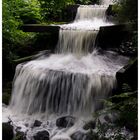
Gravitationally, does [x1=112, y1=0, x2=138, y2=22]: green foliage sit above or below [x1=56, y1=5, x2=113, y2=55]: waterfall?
above

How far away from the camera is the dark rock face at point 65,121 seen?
7.55 metres

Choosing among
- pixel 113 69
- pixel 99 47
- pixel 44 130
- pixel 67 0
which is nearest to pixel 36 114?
pixel 44 130

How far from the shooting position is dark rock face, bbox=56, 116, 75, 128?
7547 mm

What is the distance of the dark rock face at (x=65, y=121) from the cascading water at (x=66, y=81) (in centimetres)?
14

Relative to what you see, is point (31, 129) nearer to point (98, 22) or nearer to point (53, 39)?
point (53, 39)

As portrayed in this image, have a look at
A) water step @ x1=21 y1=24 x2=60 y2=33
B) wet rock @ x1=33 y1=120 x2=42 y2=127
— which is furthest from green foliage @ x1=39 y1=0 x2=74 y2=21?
wet rock @ x1=33 y1=120 x2=42 y2=127

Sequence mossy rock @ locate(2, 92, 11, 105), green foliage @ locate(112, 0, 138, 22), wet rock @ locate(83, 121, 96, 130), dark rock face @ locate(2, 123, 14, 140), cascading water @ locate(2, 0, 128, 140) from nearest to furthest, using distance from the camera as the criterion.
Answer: dark rock face @ locate(2, 123, 14, 140) → wet rock @ locate(83, 121, 96, 130) → green foliage @ locate(112, 0, 138, 22) → cascading water @ locate(2, 0, 128, 140) → mossy rock @ locate(2, 92, 11, 105)

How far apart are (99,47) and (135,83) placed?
277 centimetres

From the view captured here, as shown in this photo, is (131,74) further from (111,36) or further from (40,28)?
(40,28)

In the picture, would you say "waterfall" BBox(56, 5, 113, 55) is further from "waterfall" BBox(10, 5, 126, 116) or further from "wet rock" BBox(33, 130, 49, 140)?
"wet rock" BBox(33, 130, 49, 140)

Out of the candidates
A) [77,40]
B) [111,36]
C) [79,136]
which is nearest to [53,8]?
[77,40]

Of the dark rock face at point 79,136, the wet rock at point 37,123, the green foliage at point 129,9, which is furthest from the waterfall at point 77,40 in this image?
the dark rock face at point 79,136

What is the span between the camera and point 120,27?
9.95 meters

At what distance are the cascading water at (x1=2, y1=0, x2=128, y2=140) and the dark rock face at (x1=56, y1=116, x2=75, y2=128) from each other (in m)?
0.14
